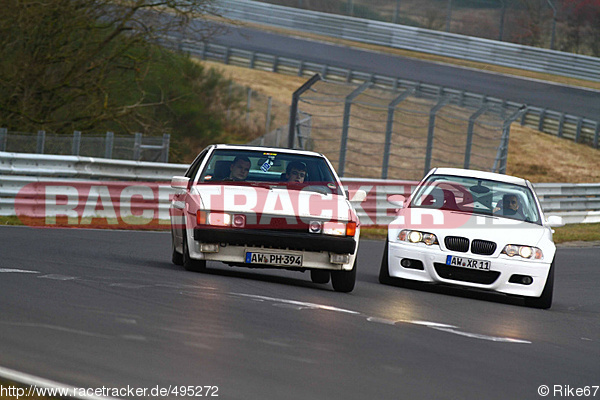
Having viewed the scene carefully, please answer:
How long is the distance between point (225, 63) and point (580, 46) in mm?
18250

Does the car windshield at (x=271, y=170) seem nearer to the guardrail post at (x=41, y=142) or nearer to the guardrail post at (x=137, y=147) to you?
the guardrail post at (x=41, y=142)

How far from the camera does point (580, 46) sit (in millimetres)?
52500

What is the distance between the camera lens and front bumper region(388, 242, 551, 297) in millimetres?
11180

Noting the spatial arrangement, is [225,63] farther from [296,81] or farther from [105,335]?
[105,335]

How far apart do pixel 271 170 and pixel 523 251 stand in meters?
2.82

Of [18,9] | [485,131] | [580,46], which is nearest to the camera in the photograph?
[18,9]

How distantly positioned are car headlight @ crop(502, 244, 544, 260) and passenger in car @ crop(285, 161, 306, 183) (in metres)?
2.29

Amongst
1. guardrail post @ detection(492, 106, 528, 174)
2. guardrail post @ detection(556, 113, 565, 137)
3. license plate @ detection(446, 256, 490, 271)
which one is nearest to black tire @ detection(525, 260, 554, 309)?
license plate @ detection(446, 256, 490, 271)

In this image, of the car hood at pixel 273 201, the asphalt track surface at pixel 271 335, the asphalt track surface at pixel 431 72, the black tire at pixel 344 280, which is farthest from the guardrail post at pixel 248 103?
the black tire at pixel 344 280

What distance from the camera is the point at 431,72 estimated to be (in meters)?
44.8

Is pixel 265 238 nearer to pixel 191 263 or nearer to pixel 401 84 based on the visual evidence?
pixel 191 263

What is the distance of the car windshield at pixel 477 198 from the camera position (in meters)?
12.3

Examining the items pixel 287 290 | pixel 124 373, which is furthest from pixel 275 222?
pixel 124 373

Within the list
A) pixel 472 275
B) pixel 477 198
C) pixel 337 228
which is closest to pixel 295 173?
pixel 337 228
